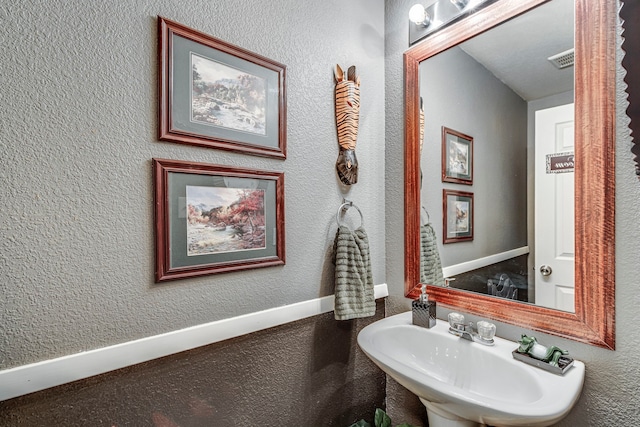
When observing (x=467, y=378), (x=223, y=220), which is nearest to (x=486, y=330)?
(x=467, y=378)

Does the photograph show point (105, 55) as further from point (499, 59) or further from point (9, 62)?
point (499, 59)

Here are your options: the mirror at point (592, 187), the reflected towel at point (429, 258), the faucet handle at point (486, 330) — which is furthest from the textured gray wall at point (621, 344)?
the reflected towel at point (429, 258)

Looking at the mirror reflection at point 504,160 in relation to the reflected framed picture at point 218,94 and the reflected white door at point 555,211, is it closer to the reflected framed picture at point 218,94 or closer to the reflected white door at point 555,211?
the reflected white door at point 555,211

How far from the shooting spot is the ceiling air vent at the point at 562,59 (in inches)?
36.2

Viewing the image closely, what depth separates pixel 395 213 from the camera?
1424mm

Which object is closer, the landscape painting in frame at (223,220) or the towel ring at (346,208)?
the landscape painting in frame at (223,220)

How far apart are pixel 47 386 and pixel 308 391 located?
81cm

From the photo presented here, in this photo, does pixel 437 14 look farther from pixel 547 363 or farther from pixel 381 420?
pixel 381 420

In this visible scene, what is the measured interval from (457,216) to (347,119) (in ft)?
2.02

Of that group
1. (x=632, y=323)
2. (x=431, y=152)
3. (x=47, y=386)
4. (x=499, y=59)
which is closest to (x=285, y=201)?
(x=431, y=152)

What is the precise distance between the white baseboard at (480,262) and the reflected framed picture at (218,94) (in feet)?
2.72

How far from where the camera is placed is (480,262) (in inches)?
46.9

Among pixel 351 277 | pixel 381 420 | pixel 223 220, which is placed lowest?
pixel 381 420

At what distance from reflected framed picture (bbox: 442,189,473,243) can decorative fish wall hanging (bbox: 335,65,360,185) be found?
426mm
